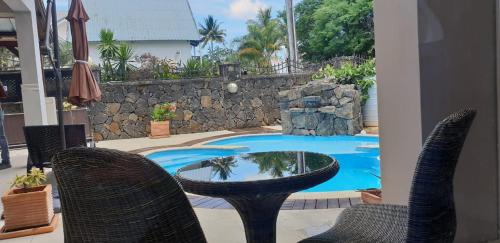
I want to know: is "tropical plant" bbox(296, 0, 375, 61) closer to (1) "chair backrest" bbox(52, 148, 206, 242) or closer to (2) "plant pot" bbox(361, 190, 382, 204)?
(2) "plant pot" bbox(361, 190, 382, 204)

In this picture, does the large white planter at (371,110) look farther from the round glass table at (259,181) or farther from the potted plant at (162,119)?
the round glass table at (259,181)

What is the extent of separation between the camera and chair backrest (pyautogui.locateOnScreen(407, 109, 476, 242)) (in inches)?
42.9

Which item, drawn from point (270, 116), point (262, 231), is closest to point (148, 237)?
point (262, 231)

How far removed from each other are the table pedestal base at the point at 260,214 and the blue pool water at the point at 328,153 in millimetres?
3632

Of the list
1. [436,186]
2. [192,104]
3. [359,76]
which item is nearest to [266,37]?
[192,104]

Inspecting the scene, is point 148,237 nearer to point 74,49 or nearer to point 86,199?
point 86,199

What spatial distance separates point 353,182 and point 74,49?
Result: 4262 millimetres

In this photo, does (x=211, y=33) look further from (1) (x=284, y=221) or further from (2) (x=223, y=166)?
(2) (x=223, y=166)

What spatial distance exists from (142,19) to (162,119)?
1440 cm

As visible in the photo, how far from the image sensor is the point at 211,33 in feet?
104

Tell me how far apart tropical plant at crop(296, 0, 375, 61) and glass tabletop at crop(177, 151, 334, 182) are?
17.1 meters

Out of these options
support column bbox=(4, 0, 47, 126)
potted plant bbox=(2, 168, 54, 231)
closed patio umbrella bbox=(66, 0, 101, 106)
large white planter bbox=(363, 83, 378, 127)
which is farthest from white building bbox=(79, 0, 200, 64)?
potted plant bbox=(2, 168, 54, 231)

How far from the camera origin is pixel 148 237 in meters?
1.07

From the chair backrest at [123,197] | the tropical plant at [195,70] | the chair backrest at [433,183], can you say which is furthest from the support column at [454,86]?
Answer: the tropical plant at [195,70]
